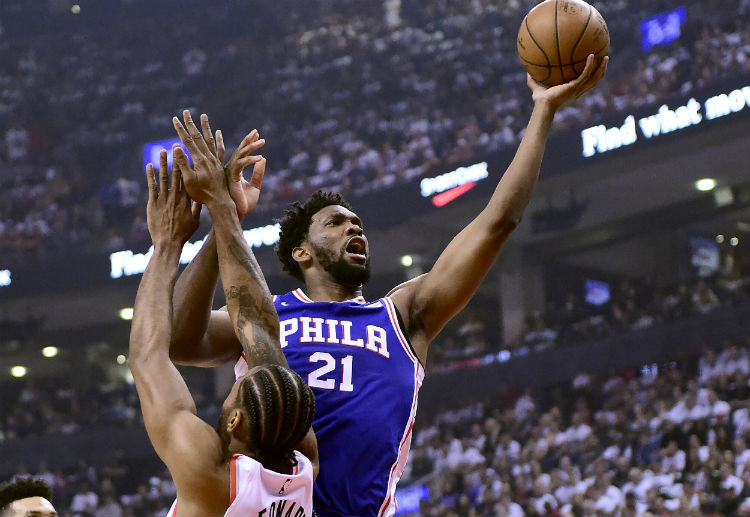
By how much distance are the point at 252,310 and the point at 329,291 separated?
563 mm

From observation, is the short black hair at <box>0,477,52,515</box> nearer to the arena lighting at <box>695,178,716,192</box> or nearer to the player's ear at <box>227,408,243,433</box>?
the player's ear at <box>227,408,243,433</box>

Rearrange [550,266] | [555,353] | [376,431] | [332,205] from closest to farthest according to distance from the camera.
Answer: [376,431] → [332,205] → [555,353] → [550,266]

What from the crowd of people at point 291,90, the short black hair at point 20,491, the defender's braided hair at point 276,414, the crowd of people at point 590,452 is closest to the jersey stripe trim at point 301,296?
the defender's braided hair at point 276,414

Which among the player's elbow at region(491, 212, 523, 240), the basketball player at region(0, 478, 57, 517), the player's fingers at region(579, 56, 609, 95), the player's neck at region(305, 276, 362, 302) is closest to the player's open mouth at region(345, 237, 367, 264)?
the player's neck at region(305, 276, 362, 302)

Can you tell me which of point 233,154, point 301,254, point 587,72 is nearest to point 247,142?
point 233,154

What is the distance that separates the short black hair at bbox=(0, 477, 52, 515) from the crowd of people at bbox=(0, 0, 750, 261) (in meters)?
14.3

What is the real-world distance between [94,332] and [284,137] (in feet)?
19.5

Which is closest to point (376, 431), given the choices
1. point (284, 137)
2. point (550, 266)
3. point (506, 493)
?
point (506, 493)

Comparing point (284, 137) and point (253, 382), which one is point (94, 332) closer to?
point (284, 137)

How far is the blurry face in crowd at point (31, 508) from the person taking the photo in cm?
435

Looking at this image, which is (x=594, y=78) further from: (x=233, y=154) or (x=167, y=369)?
(x=167, y=369)

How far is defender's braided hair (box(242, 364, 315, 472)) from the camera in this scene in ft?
8.64

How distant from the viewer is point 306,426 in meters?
2.71

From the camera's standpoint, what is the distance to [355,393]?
319 cm
